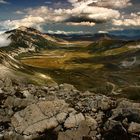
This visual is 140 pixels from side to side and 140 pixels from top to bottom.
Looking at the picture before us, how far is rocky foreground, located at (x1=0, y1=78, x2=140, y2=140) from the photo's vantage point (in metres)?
41.7

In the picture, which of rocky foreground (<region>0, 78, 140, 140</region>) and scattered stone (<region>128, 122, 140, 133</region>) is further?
rocky foreground (<region>0, 78, 140, 140</region>)

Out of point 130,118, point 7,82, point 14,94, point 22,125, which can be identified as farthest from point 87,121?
point 7,82

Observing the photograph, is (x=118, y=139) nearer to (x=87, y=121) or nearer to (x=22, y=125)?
(x=87, y=121)

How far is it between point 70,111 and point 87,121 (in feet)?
11.0

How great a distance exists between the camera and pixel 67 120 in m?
43.9

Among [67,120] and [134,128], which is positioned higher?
[67,120]

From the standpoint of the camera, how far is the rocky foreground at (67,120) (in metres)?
41.7

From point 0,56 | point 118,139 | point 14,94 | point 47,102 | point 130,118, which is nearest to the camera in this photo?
point 118,139

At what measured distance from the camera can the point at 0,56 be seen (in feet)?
625

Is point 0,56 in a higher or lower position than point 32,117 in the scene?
lower

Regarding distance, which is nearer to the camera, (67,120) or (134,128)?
(134,128)

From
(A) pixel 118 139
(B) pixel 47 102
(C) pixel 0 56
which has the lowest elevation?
(C) pixel 0 56

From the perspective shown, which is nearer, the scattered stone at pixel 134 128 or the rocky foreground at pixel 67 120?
the scattered stone at pixel 134 128

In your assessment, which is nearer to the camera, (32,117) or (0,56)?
(32,117)
